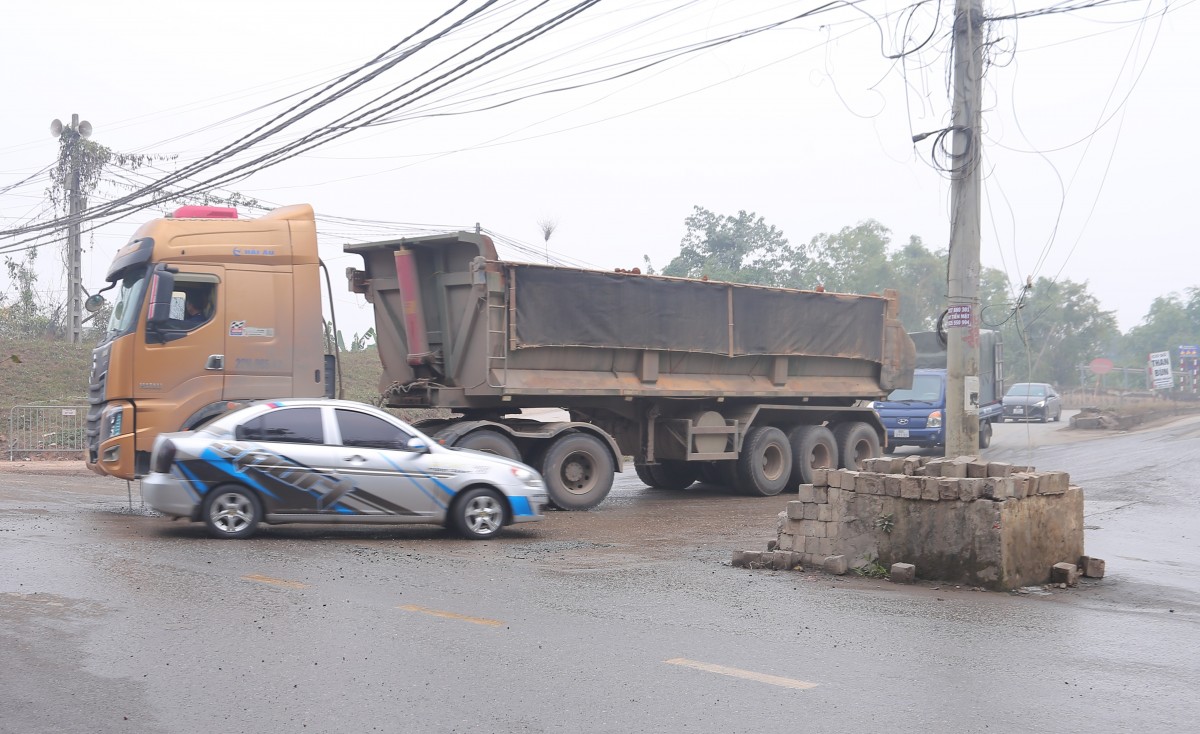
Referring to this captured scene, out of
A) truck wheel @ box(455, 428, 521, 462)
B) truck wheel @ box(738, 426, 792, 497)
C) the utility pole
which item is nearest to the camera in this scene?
truck wheel @ box(455, 428, 521, 462)

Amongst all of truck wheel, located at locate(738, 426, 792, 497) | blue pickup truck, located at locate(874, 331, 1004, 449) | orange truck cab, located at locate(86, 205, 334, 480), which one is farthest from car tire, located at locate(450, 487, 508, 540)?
blue pickup truck, located at locate(874, 331, 1004, 449)

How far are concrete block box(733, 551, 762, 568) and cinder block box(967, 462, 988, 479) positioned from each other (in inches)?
75.8

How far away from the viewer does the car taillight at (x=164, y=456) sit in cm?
1099

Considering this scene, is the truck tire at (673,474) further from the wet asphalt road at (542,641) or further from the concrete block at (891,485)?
the concrete block at (891,485)

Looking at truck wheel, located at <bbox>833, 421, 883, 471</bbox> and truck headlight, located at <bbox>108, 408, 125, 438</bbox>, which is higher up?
truck headlight, located at <bbox>108, 408, 125, 438</bbox>

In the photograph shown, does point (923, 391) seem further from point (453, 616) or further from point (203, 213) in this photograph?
point (453, 616)

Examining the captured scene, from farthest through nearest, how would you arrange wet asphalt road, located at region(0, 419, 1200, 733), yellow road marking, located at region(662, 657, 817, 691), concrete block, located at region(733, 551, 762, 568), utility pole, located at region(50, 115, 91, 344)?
1. utility pole, located at region(50, 115, 91, 344)
2. concrete block, located at region(733, 551, 762, 568)
3. yellow road marking, located at region(662, 657, 817, 691)
4. wet asphalt road, located at region(0, 419, 1200, 733)

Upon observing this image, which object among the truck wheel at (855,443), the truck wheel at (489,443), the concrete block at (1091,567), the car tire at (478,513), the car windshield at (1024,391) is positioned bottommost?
the concrete block at (1091,567)

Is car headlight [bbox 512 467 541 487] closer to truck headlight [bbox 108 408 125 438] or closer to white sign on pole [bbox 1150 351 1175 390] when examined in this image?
truck headlight [bbox 108 408 125 438]

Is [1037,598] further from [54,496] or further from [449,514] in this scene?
[54,496]

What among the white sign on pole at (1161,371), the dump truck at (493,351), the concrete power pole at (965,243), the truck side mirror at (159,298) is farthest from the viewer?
the white sign on pole at (1161,371)

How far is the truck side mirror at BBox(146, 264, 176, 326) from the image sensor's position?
13.0 metres

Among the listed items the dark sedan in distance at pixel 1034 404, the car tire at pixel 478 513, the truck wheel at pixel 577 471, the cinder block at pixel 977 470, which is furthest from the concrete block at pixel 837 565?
the dark sedan in distance at pixel 1034 404

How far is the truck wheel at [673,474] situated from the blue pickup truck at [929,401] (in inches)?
237
